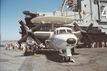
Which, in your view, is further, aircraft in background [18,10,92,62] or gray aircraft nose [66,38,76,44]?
aircraft in background [18,10,92,62]

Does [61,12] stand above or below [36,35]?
above

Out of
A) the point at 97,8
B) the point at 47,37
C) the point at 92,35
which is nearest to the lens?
the point at 47,37

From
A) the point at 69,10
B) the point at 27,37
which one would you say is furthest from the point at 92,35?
the point at 69,10

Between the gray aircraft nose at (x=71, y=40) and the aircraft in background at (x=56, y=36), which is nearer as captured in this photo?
the gray aircraft nose at (x=71, y=40)

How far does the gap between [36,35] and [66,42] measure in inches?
570

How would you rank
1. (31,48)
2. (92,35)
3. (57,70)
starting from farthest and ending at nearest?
(92,35)
(31,48)
(57,70)

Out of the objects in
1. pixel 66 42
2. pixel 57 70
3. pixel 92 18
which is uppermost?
pixel 92 18

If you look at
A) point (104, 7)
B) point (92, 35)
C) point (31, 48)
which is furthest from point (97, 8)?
point (31, 48)

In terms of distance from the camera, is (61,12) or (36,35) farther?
(61,12)

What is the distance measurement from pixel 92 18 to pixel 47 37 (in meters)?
47.1

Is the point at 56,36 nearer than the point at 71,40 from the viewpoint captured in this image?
No

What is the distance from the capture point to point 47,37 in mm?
41312

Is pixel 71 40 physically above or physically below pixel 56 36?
below

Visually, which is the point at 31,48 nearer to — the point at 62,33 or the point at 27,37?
the point at 27,37
